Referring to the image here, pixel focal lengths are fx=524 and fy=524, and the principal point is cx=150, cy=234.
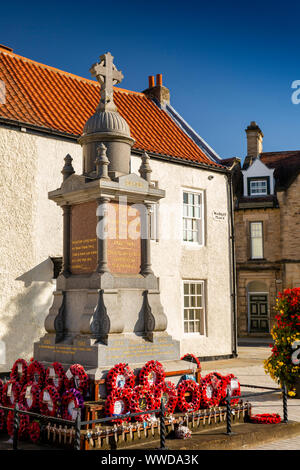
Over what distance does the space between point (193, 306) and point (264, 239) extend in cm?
1521

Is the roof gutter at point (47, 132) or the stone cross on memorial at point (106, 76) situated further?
the roof gutter at point (47, 132)

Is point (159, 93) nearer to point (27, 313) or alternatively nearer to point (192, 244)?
point (192, 244)

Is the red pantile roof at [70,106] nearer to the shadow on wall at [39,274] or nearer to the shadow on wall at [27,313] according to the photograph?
the shadow on wall at [39,274]

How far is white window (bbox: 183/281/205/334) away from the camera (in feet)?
60.4

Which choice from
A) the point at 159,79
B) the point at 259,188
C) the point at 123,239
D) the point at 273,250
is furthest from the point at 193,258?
the point at 259,188

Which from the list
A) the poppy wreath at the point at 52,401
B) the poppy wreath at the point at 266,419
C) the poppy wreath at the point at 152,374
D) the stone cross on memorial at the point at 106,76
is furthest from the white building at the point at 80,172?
the poppy wreath at the point at 266,419

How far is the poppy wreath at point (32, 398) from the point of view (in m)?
7.62

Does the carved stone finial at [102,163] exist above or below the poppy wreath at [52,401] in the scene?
above

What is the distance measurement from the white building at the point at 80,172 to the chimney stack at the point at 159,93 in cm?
4

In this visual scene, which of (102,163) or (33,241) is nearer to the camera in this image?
(102,163)

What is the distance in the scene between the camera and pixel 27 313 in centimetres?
1424

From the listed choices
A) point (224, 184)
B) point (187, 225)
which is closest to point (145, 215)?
point (187, 225)

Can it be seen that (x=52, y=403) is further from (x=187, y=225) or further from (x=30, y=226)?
(x=187, y=225)

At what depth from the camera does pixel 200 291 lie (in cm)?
1908
